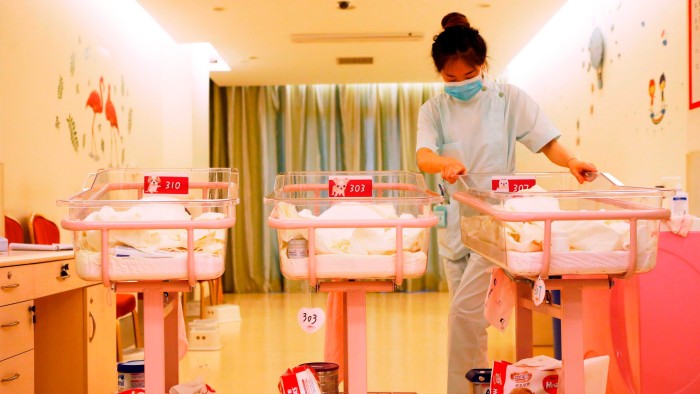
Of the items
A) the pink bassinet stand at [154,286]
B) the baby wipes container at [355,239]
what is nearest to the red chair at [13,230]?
the pink bassinet stand at [154,286]

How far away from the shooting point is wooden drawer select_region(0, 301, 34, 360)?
7.57 feet

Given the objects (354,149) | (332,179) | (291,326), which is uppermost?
(354,149)

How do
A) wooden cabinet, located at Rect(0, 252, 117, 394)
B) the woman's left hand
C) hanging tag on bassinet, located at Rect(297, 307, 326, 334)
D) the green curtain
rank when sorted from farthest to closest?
the green curtain
wooden cabinet, located at Rect(0, 252, 117, 394)
the woman's left hand
hanging tag on bassinet, located at Rect(297, 307, 326, 334)

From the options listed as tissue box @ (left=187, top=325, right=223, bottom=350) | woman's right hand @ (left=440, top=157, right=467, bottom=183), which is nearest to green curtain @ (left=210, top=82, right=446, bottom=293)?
tissue box @ (left=187, top=325, right=223, bottom=350)

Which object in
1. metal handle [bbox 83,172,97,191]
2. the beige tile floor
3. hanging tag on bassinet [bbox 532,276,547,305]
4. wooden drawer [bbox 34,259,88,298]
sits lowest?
the beige tile floor

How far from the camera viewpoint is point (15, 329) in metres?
2.38

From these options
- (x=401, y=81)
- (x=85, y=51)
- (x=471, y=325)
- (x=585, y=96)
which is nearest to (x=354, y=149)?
(x=401, y=81)

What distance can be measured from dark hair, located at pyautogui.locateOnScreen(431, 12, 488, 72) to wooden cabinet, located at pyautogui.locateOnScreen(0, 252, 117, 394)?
1.46 meters

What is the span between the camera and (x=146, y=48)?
5.44 m

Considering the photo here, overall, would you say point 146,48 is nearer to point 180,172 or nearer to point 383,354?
point 383,354

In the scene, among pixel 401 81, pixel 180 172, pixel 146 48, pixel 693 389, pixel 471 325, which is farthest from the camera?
pixel 401 81

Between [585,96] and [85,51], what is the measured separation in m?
3.24

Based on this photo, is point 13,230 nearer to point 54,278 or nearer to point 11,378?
point 54,278

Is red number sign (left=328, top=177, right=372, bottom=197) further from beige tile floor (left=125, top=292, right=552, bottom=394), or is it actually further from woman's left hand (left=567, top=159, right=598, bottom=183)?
beige tile floor (left=125, top=292, right=552, bottom=394)
